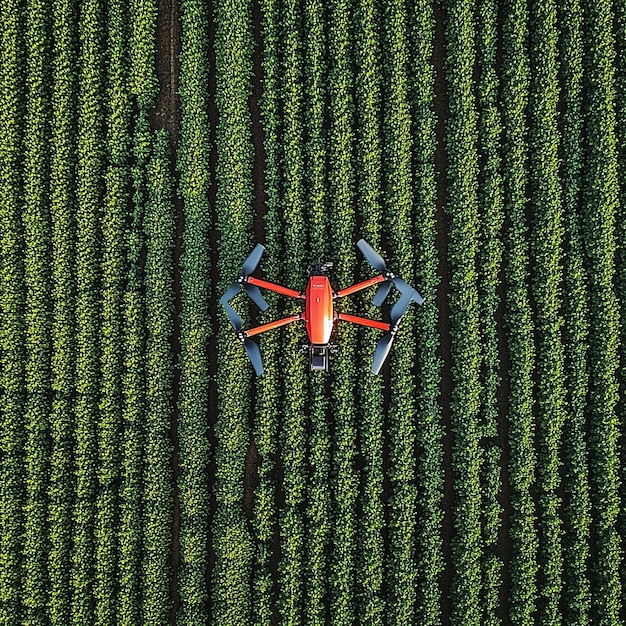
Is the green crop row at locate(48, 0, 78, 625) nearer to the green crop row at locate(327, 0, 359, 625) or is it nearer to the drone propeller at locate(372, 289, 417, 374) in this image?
the green crop row at locate(327, 0, 359, 625)

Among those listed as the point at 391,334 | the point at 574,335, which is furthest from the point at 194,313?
the point at 574,335

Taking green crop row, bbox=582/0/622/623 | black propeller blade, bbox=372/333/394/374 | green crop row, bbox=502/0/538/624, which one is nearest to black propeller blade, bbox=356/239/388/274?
black propeller blade, bbox=372/333/394/374

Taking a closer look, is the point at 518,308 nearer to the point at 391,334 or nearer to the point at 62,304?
the point at 391,334

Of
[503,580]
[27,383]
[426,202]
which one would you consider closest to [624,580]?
[503,580]

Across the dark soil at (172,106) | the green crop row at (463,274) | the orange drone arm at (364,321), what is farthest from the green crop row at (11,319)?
the green crop row at (463,274)

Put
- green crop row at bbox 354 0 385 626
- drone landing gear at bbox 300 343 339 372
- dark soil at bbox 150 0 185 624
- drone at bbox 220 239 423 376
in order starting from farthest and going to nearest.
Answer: dark soil at bbox 150 0 185 624
green crop row at bbox 354 0 385 626
drone landing gear at bbox 300 343 339 372
drone at bbox 220 239 423 376

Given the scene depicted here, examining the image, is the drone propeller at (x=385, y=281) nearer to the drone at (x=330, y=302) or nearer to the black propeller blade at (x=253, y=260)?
the drone at (x=330, y=302)

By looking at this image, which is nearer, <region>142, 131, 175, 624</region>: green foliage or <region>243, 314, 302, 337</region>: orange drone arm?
<region>243, 314, 302, 337</region>: orange drone arm

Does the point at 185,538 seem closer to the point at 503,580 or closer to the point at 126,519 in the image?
the point at 126,519

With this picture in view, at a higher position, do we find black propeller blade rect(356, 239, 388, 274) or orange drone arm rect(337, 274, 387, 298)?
black propeller blade rect(356, 239, 388, 274)
